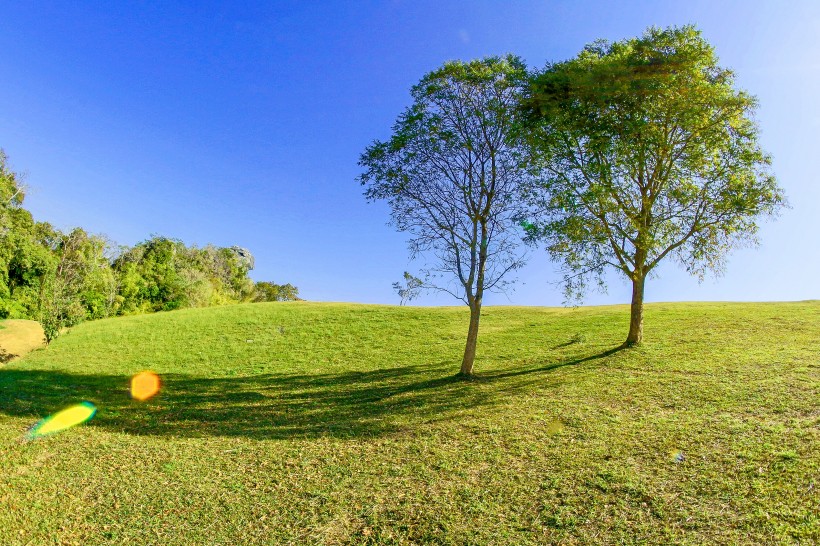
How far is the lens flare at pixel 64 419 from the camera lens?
14672 millimetres

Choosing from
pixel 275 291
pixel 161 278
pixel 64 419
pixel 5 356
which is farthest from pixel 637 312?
pixel 275 291

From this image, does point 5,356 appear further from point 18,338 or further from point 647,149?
point 647,149

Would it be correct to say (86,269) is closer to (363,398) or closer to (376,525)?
(363,398)

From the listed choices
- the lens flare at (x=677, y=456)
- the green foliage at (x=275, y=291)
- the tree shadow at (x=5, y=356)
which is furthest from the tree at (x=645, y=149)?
the green foliage at (x=275, y=291)

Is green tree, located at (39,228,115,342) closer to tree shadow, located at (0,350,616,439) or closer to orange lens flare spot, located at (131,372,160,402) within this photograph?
tree shadow, located at (0,350,616,439)

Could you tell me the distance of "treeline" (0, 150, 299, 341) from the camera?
1539 inches

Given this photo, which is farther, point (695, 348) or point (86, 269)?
point (86, 269)

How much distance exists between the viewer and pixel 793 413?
12141mm

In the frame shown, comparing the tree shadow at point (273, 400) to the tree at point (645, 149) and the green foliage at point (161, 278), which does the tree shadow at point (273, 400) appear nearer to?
the tree at point (645, 149)

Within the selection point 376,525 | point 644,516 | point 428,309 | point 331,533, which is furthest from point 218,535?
point 428,309

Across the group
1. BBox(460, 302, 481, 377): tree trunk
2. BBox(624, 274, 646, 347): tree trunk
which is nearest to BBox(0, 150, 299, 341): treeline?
BBox(460, 302, 481, 377): tree trunk

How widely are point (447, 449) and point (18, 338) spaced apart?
118ft

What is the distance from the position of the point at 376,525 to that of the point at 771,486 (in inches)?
279

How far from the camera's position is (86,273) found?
47750 millimetres
